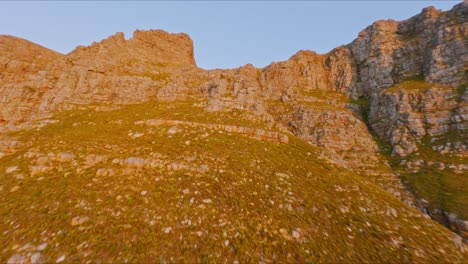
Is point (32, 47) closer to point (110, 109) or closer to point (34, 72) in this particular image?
point (34, 72)

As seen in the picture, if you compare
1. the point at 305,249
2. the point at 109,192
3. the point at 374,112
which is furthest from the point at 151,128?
the point at 374,112

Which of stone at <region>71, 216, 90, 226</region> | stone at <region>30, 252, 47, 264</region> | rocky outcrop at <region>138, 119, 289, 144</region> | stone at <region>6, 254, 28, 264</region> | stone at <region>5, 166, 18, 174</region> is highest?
rocky outcrop at <region>138, 119, 289, 144</region>

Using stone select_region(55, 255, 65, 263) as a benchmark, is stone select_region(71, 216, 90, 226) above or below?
above

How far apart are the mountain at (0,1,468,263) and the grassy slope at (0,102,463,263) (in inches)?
3.0


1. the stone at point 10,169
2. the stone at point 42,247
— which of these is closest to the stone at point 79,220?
the stone at point 42,247

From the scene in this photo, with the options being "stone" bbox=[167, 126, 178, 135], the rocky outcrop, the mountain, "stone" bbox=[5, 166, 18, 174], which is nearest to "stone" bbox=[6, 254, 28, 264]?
the mountain

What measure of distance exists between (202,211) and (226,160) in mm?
5803

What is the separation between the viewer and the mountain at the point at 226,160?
25.8 ft

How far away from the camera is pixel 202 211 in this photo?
930 centimetres

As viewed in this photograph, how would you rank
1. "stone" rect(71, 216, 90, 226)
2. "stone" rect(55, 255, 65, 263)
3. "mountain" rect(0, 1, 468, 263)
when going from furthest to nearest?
"stone" rect(71, 216, 90, 226), "mountain" rect(0, 1, 468, 263), "stone" rect(55, 255, 65, 263)

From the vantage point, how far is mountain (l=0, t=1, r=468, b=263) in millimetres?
7879

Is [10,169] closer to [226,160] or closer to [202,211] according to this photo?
[202,211]

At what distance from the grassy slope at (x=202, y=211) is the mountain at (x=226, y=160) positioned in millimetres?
77

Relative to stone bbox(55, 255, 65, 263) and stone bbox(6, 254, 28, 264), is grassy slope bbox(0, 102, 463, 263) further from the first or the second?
stone bbox(6, 254, 28, 264)
